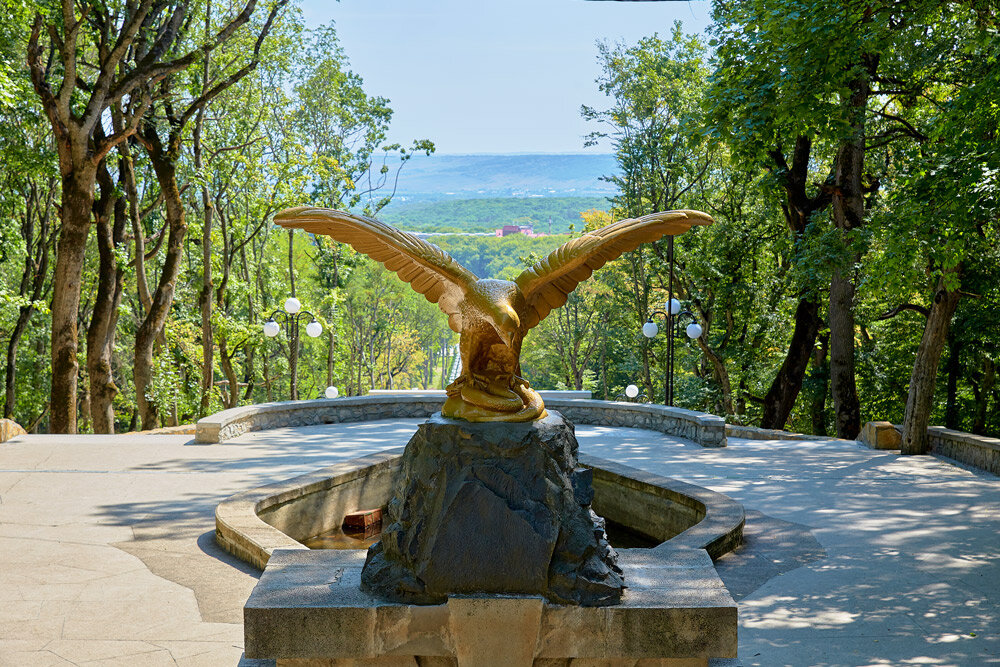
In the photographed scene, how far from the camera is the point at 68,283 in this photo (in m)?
13.2

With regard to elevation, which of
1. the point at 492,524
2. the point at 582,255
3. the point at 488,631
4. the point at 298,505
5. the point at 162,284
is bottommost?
the point at 298,505

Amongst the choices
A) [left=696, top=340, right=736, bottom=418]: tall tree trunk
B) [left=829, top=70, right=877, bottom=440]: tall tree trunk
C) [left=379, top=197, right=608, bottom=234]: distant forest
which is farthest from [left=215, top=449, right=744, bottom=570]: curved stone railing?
[left=379, top=197, right=608, bottom=234]: distant forest

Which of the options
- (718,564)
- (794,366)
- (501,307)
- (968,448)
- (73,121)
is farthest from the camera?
(794,366)

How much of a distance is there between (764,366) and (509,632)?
20.1 meters

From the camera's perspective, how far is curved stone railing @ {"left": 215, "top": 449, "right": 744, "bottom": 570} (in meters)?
6.51

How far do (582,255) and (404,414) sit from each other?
11442 millimetres

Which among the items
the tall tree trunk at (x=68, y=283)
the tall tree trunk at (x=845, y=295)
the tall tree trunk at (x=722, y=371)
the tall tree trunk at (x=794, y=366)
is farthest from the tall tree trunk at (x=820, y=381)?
the tall tree trunk at (x=68, y=283)

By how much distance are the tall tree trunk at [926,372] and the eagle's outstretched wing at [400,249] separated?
9.06 metres

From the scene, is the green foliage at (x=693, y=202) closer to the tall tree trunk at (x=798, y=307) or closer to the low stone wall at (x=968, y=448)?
the tall tree trunk at (x=798, y=307)

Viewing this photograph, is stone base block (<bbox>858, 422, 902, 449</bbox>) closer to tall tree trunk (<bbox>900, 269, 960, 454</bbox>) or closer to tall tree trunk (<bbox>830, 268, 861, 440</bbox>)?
tall tree trunk (<bbox>900, 269, 960, 454</bbox>)

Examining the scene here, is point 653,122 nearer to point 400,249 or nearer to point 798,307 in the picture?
point 798,307

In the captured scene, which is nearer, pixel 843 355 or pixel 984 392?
pixel 843 355

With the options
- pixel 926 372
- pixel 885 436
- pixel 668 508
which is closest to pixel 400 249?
Result: pixel 668 508

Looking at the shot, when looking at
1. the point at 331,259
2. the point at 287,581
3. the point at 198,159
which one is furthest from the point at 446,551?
the point at 331,259
